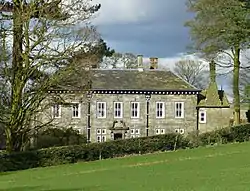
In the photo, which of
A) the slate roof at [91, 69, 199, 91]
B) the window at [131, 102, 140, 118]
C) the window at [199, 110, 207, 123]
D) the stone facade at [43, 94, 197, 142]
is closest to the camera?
the stone facade at [43, 94, 197, 142]

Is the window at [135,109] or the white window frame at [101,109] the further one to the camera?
the window at [135,109]

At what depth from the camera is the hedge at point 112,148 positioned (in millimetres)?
37169

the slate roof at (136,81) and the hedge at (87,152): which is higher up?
the slate roof at (136,81)

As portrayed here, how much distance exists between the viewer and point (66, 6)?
34781 millimetres

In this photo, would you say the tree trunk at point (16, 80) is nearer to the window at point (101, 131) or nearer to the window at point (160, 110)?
the window at point (101, 131)

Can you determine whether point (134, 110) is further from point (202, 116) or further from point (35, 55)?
point (35, 55)

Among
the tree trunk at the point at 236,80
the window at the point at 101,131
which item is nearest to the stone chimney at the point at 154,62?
the window at the point at 101,131

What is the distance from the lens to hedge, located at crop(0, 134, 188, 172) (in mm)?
37031

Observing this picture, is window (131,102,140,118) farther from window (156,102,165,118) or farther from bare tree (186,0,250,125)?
bare tree (186,0,250,125)

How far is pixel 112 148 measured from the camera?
41.1m

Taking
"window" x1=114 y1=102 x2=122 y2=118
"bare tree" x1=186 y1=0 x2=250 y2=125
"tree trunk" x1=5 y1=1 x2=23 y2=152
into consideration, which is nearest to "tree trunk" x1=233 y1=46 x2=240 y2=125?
"bare tree" x1=186 y1=0 x2=250 y2=125

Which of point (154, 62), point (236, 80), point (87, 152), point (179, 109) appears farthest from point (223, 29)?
point (154, 62)

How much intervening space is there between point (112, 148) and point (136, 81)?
953 inches

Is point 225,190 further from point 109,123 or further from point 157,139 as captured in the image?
point 109,123
